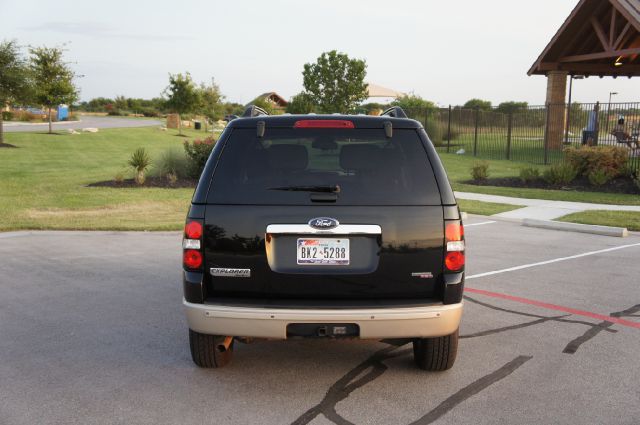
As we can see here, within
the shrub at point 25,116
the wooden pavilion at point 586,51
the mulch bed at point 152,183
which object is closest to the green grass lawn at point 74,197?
the mulch bed at point 152,183

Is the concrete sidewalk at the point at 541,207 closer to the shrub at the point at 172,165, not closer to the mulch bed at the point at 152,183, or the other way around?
the mulch bed at the point at 152,183

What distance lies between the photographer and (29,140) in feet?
110

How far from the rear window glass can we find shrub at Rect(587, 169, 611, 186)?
1401 centimetres

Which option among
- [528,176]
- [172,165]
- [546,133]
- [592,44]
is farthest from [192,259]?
[592,44]

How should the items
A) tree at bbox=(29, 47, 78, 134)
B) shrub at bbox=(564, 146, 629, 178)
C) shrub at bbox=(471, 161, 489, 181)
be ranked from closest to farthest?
shrub at bbox=(564, 146, 629, 178)
shrub at bbox=(471, 161, 489, 181)
tree at bbox=(29, 47, 78, 134)

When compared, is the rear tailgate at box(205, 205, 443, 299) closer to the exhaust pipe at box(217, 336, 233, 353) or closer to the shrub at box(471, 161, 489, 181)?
the exhaust pipe at box(217, 336, 233, 353)

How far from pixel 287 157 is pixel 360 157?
0.50 meters

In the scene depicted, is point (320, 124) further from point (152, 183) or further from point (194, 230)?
point (152, 183)

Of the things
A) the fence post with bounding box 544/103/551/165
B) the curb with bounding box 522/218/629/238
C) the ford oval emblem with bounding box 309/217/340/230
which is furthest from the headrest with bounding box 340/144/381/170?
the fence post with bounding box 544/103/551/165

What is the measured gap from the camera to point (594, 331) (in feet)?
18.6

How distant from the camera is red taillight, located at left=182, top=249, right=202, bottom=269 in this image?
4117 mm

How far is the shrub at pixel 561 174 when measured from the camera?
680 inches

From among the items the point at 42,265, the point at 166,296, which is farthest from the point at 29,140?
the point at 166,296

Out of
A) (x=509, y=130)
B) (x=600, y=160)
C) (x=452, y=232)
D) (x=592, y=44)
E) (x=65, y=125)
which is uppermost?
(x=592, y=44)
